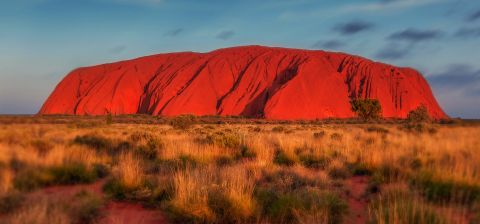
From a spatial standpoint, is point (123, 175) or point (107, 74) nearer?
point (123, 175)

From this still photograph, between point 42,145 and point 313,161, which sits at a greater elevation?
point 42,145

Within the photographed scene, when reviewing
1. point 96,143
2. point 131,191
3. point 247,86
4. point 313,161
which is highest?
point 247,86

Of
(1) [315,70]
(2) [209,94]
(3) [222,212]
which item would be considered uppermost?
(1) [315,70]

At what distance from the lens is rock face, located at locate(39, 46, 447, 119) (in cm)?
6400

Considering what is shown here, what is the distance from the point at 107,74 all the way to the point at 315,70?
38.9 meters

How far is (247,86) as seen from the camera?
6762 cm

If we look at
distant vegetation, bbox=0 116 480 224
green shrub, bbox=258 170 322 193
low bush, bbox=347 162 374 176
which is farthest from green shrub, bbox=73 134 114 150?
low bush, bbox=347 162 374 176

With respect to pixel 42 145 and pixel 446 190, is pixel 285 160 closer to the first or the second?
pixel 446 190

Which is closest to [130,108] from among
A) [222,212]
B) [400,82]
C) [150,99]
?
[150,99]

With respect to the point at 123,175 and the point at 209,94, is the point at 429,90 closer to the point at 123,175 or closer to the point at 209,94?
the point at 209,94

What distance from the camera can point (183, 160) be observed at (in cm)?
936

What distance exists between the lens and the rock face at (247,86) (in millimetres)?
64000

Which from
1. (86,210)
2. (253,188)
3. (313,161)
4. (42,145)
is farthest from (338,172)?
(42,145)

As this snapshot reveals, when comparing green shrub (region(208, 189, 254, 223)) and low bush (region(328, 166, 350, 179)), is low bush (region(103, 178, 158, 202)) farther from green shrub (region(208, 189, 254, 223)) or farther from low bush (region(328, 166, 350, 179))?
low bush (region(328, 166, 350, 179))
